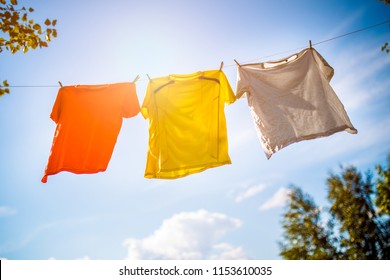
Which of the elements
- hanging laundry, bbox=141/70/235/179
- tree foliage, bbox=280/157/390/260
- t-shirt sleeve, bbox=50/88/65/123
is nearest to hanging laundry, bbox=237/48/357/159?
hanging laundry, bbox=141/70/235/179

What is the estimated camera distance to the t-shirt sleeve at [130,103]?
161 inches

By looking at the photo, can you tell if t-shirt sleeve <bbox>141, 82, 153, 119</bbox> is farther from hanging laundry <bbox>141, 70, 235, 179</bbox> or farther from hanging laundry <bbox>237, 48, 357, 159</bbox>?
hanging laundry <bbox>237, 48, 357, 159</bbox>

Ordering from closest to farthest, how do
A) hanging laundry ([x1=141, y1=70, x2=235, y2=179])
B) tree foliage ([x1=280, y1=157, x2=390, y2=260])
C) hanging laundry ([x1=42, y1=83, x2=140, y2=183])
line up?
hanging laundry ([x1=141, y1=70, x2=235, y2=179]) < hanging laundry ([x1=42, y1=83, x2=140, y2=183]) < tree foliage ([x1=280, y1=157, x2=390, y2=260])

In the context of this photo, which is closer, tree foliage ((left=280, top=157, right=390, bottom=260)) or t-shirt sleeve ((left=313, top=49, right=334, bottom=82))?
t-shirt sleeve ((left=313, top=49, right=334, bottom=82))

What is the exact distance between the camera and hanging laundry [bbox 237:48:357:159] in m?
3.71

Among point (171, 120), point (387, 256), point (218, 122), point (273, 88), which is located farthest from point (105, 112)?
point (387, 256)

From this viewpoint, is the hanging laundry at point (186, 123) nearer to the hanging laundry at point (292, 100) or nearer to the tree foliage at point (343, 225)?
the hanging laundry at point (292, 100)

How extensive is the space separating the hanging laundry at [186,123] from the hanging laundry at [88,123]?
1.42 feet

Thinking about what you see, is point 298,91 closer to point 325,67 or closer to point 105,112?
point 325,67

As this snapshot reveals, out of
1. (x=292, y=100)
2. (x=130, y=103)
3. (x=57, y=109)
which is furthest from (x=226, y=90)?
(x=57, y=109)

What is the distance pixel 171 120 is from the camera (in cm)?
395

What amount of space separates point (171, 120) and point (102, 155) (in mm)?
1137

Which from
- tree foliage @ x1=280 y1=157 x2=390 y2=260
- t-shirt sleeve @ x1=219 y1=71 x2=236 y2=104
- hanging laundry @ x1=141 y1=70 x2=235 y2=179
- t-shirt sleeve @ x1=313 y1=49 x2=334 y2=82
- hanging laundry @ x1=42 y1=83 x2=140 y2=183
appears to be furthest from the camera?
tree foliage @ x1=280 y1=157 x2=390 y2=260

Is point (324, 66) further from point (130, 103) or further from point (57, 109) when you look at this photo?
point (57, 109)
